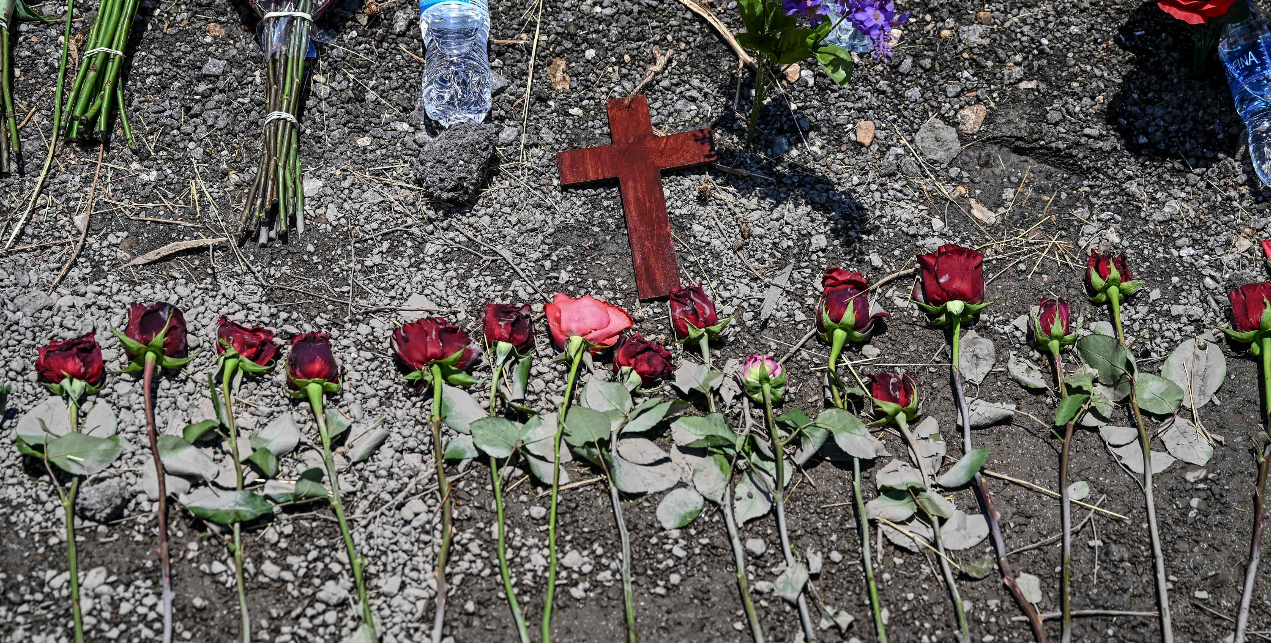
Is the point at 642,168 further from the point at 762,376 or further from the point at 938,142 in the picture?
the point at 938,142

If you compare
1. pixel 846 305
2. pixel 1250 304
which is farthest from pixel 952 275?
pixel 1250 304

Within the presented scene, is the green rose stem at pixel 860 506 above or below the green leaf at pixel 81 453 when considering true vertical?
below

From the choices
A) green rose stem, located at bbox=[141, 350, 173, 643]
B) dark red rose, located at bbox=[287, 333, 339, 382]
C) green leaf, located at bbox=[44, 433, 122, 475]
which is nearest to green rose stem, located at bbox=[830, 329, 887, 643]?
dark red rose, located at bbox=[287, 333, 339, 382]

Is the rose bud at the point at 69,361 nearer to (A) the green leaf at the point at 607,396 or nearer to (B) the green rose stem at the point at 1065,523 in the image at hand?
(A) the green leaf at the point at 607,396

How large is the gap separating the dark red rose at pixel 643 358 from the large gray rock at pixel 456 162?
0.60 metres

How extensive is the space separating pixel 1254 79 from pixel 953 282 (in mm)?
1139

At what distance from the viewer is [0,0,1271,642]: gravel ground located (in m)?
1.88

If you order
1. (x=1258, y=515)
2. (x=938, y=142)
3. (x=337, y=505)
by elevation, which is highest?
(x=938, y=142)

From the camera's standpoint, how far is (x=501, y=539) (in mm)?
1850

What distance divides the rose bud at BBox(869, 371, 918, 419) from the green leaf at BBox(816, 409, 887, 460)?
2.9 inches

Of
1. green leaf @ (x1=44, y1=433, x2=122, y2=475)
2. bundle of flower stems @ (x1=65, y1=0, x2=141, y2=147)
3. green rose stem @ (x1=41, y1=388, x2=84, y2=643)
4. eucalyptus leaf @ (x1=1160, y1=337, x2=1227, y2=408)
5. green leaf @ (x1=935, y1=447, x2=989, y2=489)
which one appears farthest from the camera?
bundle of flower stems @ (x1=65, y1=0, x2=141, y2=147)

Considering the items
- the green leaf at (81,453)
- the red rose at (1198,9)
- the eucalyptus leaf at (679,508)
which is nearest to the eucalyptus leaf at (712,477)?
the eucalyptus leaf at (679,508)

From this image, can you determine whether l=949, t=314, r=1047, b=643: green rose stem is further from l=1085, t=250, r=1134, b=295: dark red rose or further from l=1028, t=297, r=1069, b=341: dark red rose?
l=1085, t=250, r=1134, b=295: dark red rose

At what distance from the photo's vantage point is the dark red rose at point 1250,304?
2025 mm
